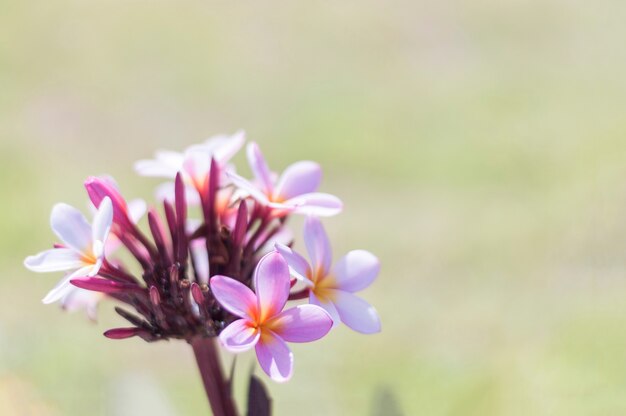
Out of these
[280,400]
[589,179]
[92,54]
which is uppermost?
[92,54]

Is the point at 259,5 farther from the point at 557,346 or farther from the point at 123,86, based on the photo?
the point at 557,346

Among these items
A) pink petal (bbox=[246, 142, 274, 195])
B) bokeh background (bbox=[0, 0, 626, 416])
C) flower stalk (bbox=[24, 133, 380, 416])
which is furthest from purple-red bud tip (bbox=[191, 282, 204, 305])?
bokeh background (bbox=[0, 0, 626, 416])

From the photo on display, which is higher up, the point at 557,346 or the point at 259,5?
the point at 259,5

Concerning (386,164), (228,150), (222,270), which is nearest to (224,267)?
(222,270)

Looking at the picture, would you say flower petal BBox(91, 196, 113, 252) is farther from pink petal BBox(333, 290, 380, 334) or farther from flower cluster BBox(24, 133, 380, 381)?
pink petal BBox(333, 290, 380, 334)

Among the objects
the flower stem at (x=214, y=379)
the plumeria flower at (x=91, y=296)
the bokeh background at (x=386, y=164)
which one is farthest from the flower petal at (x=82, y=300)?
the bokeh background at (x=386, y=164)

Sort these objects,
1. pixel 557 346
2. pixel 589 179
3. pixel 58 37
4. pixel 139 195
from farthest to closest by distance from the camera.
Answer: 1. pixel 58 37
2. pixel 139 195
3. pixel 589 179
4. pixel 557 346

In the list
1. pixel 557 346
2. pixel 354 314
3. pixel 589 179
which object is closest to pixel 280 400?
pixel 557 346

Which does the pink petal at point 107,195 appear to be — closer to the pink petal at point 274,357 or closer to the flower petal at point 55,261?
the flower petal at point 55,261
